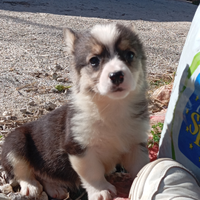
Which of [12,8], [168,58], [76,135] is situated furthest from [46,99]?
[12,8]

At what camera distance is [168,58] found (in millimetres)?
6652

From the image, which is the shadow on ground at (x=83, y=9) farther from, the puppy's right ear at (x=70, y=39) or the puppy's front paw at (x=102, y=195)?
the puppy's front paw at (x=102, y=195)

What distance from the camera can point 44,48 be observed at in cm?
661

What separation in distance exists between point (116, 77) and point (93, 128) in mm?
549

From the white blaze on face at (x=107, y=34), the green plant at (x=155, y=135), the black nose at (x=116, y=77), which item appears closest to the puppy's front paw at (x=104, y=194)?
the black nose at (x=116, y=77)

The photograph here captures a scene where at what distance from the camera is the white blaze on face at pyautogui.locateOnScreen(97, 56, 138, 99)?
96.3 inches

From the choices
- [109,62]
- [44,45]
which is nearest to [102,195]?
[109,62]

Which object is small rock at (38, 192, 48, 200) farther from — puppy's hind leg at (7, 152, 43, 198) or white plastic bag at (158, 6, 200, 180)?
white plastic bag at (158, 6, 200, 180)

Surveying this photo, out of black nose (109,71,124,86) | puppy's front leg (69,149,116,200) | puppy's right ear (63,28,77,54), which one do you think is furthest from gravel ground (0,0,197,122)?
black nose (109,71,124,86)

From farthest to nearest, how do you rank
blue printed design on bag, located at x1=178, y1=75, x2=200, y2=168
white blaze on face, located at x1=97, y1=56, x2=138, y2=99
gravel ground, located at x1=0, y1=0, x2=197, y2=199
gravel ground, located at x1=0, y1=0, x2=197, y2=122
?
gravel ground, located at x1=0, y1=0, x2=197, y2=122 < gravel ground, located at x1=0, y1=0, x2=197, y2=199 < white blaze on face, located at x1=97, y1=56, x2=138, y2=99 < blue printed design on bag, located at x1=178, y1=75, x2=200, y2=168

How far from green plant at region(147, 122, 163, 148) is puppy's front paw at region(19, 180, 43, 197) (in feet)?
4.46

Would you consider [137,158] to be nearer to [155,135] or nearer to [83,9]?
[155,135]

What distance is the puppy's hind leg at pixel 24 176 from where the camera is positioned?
2934mm

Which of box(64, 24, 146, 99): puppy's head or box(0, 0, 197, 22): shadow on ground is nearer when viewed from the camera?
box(64, 24, 146, 99): puppy's head
